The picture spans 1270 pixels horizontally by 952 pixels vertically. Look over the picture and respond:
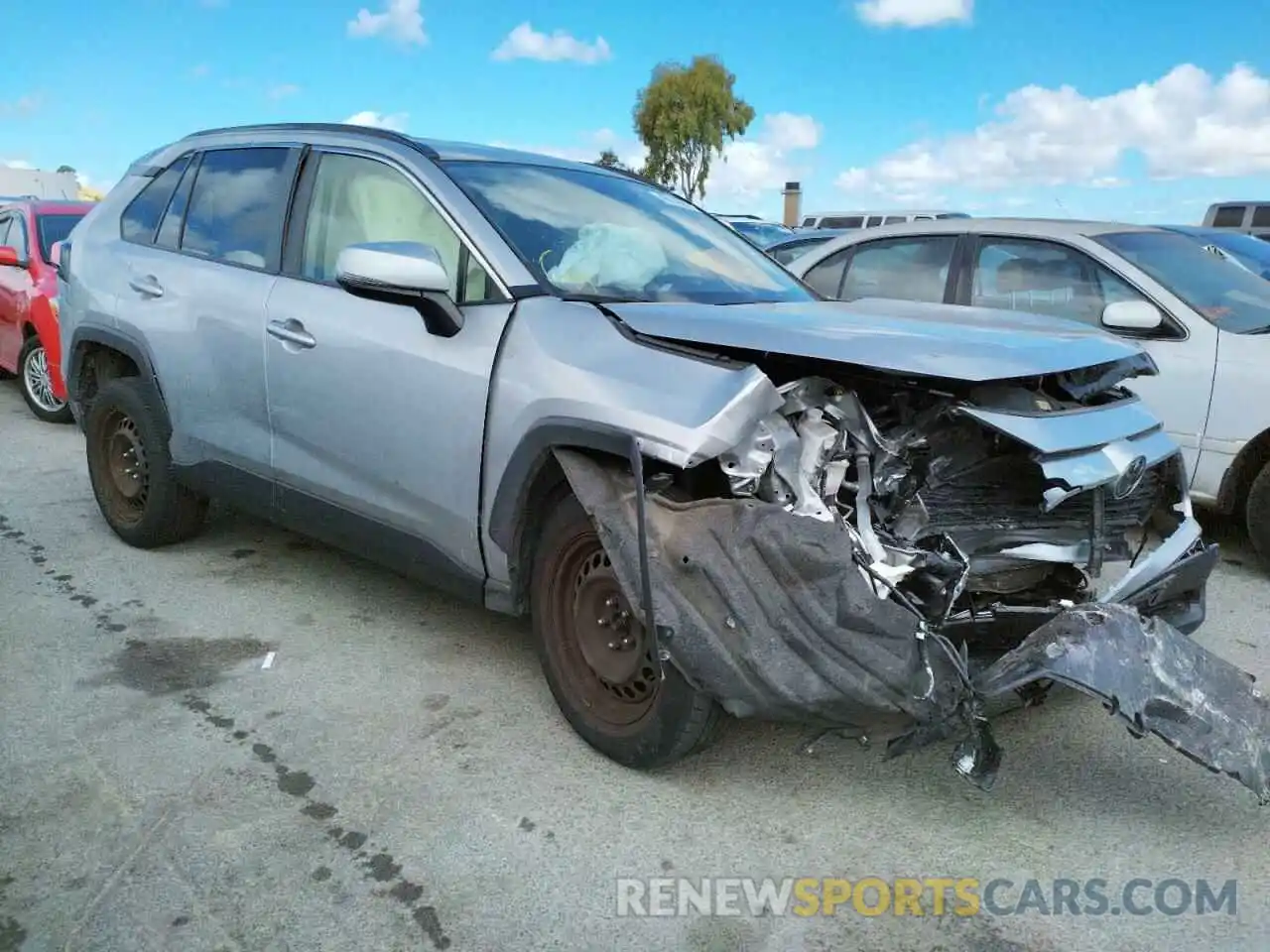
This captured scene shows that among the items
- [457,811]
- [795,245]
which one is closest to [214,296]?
[457,811]

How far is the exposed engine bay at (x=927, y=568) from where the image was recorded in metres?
2.56

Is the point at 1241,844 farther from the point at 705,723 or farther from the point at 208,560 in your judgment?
A: the point at 208,560

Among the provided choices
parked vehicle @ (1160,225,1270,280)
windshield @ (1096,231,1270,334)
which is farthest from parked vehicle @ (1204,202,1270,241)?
windshield @ (1096,231,1270,334)

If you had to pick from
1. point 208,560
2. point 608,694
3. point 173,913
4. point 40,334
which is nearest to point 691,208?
point 608,694

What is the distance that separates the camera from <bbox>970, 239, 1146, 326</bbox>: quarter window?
5422 millimetres

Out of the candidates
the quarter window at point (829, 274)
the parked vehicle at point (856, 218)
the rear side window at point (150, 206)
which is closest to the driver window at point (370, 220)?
the rear side window at point (150, 206)

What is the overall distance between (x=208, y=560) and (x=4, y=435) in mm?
3951

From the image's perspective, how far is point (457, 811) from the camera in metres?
2.92

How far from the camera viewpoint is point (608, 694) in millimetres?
3168

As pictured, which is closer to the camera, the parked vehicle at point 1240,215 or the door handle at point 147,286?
the door handle at point 147,286

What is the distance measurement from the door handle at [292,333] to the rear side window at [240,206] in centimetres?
32

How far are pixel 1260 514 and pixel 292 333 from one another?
4.33 meters

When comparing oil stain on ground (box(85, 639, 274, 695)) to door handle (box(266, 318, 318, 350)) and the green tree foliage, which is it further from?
the green tree foliage

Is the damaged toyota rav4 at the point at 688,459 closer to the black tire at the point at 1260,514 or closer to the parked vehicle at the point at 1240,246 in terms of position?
the black tire at the point at 1260,514
